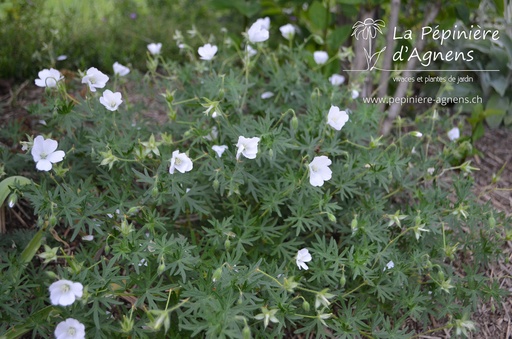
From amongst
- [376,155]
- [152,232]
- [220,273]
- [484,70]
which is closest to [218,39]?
[484,70]

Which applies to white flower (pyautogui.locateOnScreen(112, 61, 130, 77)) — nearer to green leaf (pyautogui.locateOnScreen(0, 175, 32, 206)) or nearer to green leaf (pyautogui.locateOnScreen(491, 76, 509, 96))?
green leaf (pyautogui.locateOnScreen(0, 175, 32, 206))

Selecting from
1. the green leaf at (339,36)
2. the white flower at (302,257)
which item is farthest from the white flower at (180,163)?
the green leaf at (339,36)

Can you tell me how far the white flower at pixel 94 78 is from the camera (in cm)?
237

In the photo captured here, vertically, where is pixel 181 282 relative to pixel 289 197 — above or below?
below

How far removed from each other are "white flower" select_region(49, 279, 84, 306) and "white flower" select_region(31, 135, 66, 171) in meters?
0.50

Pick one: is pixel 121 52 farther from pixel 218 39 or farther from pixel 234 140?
pixel 234 140

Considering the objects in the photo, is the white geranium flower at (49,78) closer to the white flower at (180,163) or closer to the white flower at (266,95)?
the white flower at (180,163)

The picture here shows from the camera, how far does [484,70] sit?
11.2 feet

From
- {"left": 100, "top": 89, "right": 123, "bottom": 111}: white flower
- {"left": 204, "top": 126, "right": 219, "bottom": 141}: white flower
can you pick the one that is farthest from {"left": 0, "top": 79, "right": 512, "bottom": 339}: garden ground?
{"left": 204, "top": 126, "right": 219, "bottom": 141}: white flower

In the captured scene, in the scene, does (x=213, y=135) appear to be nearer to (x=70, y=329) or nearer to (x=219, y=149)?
(x=219, y=149)

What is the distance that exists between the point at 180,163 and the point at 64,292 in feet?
1.99

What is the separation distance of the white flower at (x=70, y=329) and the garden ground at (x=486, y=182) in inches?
34.5

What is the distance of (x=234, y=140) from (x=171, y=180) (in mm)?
332

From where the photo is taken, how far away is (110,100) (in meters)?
2.31
